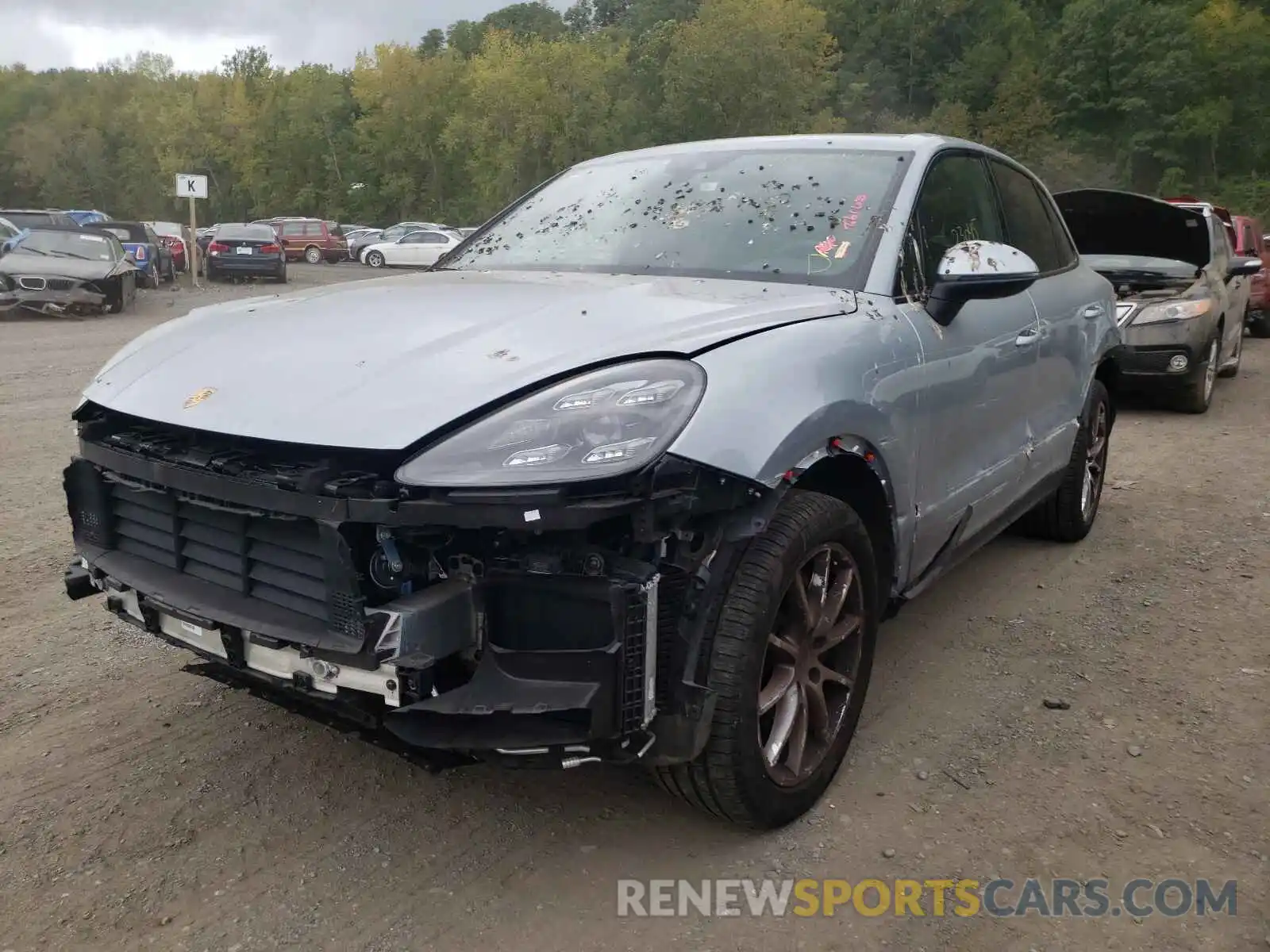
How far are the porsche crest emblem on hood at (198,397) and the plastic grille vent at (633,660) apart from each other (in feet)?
3.68

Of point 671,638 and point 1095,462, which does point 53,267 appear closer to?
point 1095,462

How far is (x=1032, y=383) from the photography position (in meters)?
3.93

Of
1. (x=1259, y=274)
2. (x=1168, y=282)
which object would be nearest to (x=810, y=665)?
(x=1168, y=282)

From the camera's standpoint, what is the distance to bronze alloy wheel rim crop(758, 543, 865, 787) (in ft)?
8.29

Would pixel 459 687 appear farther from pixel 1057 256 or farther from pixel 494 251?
pixel 1057 256

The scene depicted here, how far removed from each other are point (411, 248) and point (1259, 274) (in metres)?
27.0

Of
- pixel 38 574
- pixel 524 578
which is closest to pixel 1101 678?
pixel 524 578

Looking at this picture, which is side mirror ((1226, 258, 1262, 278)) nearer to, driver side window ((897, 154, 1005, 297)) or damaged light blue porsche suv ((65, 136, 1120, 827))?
driver side window ((897, 154, 1005, 297))

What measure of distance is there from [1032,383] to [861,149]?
3.78ft

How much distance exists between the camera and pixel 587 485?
2.00 m

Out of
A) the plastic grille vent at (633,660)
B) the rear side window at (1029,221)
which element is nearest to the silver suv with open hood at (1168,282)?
the rear side window at (1029,221)

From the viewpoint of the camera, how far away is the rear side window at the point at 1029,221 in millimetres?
4180

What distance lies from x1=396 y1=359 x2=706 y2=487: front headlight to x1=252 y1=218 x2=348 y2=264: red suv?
3796 centimetres

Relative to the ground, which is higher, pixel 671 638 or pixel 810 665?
pixel 671 638
